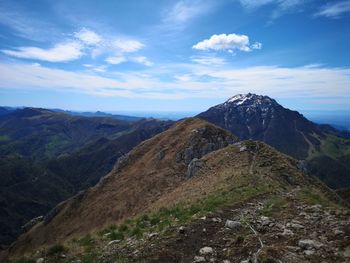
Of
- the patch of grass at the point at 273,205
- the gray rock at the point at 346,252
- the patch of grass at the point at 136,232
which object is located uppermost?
the gray rock at the point at 346,252

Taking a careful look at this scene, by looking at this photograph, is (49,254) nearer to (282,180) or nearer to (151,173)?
(282,180)

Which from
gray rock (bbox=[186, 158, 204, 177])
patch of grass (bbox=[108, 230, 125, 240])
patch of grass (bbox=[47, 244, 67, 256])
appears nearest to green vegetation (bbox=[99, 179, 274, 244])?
patch of grass (bbox=[108, 230, 125, 240])

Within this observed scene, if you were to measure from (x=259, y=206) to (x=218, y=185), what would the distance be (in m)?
9.67

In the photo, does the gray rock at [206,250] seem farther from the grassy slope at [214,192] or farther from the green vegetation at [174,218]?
the green vegetation at [174,218]

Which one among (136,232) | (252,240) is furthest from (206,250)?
(136,232)

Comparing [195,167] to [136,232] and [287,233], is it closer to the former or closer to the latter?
[136,232]

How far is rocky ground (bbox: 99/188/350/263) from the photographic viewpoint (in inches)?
436

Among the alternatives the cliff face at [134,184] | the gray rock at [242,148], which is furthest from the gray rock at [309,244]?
the cliff face at [134,184]

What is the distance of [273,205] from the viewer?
19.9m

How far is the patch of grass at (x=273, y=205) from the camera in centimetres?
1787

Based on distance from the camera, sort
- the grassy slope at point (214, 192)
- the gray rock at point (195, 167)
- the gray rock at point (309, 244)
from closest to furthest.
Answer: the gray rock at point (309, 244), the grassy slope at point (214, 192), the gray rock at point (195, 167)

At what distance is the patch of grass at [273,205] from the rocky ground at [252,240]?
0.06 metres

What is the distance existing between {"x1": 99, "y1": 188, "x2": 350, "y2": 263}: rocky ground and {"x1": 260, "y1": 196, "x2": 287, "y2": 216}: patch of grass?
0.19 ft

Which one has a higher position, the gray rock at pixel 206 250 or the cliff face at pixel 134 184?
the gray rock at pixel 206 250
